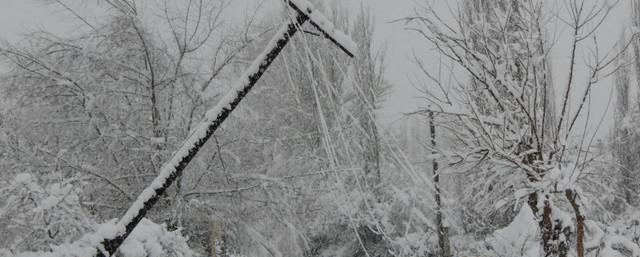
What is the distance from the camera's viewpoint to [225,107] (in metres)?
1.79

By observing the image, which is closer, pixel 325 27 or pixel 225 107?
pixel 325 27

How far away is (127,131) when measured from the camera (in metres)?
8.35

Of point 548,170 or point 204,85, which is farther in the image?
point 204,85

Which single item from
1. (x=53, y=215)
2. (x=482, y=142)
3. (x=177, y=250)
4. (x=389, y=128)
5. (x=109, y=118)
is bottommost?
(x=177, y=250)

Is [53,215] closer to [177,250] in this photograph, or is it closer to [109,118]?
[177,250]

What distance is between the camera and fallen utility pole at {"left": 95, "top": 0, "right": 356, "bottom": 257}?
1624mm

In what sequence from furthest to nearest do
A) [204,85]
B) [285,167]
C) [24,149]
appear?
[285,167] < [204,85] < [24,149]

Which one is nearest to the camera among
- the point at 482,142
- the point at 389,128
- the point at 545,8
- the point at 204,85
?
the point at 389,128

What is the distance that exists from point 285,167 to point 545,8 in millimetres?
6632

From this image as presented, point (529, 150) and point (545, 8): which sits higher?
point (545, 8)

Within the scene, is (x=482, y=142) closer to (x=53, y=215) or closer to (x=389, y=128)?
(x=389, y=128)

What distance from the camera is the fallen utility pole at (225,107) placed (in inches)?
63.9

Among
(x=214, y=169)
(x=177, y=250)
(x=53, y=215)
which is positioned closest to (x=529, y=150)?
(x=177, y=250)

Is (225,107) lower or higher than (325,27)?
lower
